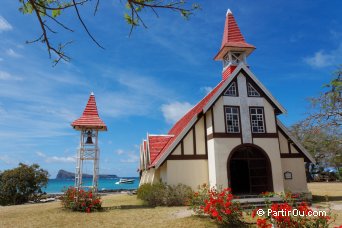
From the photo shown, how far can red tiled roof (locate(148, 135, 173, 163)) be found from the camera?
71.9 ft

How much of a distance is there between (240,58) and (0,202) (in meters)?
24.1

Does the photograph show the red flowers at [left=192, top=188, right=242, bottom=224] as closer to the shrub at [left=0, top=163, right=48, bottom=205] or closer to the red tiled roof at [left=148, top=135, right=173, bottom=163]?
the red tiled roof at [left=148, top=135, right=173, bottom=163]

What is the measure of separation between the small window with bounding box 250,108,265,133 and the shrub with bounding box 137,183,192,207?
20.0 feet

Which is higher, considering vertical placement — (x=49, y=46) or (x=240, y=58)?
(x=240, y=58)

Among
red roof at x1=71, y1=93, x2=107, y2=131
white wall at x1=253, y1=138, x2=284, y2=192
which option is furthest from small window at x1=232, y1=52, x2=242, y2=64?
red roof at x1=71, y1=93, x2=107, y2=131

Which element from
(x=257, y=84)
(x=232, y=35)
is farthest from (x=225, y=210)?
(x=232, y=35)

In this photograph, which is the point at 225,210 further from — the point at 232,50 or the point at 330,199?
the point at 232,50

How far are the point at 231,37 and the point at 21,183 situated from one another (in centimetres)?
2212

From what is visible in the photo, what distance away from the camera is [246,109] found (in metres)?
19.8

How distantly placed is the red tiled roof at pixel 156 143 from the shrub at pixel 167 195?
3.35m

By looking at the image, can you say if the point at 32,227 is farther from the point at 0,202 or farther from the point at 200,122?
the point at 0,202

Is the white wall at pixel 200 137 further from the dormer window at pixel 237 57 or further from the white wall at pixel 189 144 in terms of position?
the dormer window at pixel 237 57

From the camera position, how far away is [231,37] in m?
23.5

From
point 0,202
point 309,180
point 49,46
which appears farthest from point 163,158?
point 309,180
